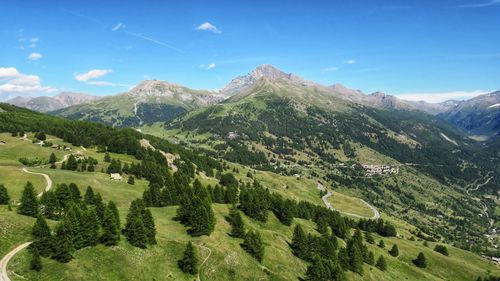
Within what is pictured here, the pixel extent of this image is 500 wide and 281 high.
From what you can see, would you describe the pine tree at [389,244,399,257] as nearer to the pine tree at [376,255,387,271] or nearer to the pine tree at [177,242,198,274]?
the pine tree at [376,255,387,271]

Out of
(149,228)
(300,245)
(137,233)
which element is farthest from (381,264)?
(137,233)

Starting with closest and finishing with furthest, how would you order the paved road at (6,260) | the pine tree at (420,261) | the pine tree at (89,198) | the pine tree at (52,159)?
the paved road at (6,260) → the pine tree at (89,198) → the pine tree at (52,159) → the pine tree at (420,261)

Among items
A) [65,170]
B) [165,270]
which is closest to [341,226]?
[165,270]

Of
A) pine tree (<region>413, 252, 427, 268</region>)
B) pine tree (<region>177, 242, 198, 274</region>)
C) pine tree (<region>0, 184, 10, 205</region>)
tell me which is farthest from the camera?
pine tree (<region>413, 252, 427, 268</region>)

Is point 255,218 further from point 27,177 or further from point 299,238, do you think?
point 27,177

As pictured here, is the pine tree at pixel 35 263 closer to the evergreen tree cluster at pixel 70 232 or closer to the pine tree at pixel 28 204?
the evergreen tree cluster at pixel 70 232

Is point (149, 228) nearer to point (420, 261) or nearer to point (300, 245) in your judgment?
point (300, 245)

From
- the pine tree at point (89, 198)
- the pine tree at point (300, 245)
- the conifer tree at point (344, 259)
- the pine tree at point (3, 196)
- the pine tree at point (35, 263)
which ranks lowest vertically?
the conifer tree at point (344, 259)

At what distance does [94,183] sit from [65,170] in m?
25.3

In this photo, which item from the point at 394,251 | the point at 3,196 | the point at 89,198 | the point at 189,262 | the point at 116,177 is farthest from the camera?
the point at 394,251

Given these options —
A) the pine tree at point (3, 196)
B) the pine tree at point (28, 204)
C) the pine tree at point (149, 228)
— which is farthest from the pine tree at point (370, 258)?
the pine tree at point (3, 196)

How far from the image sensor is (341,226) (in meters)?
160

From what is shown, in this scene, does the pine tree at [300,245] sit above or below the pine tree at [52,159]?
below

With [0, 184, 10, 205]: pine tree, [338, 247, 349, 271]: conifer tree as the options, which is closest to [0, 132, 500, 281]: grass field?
[338, 247, 349, 271]: conifer tree
